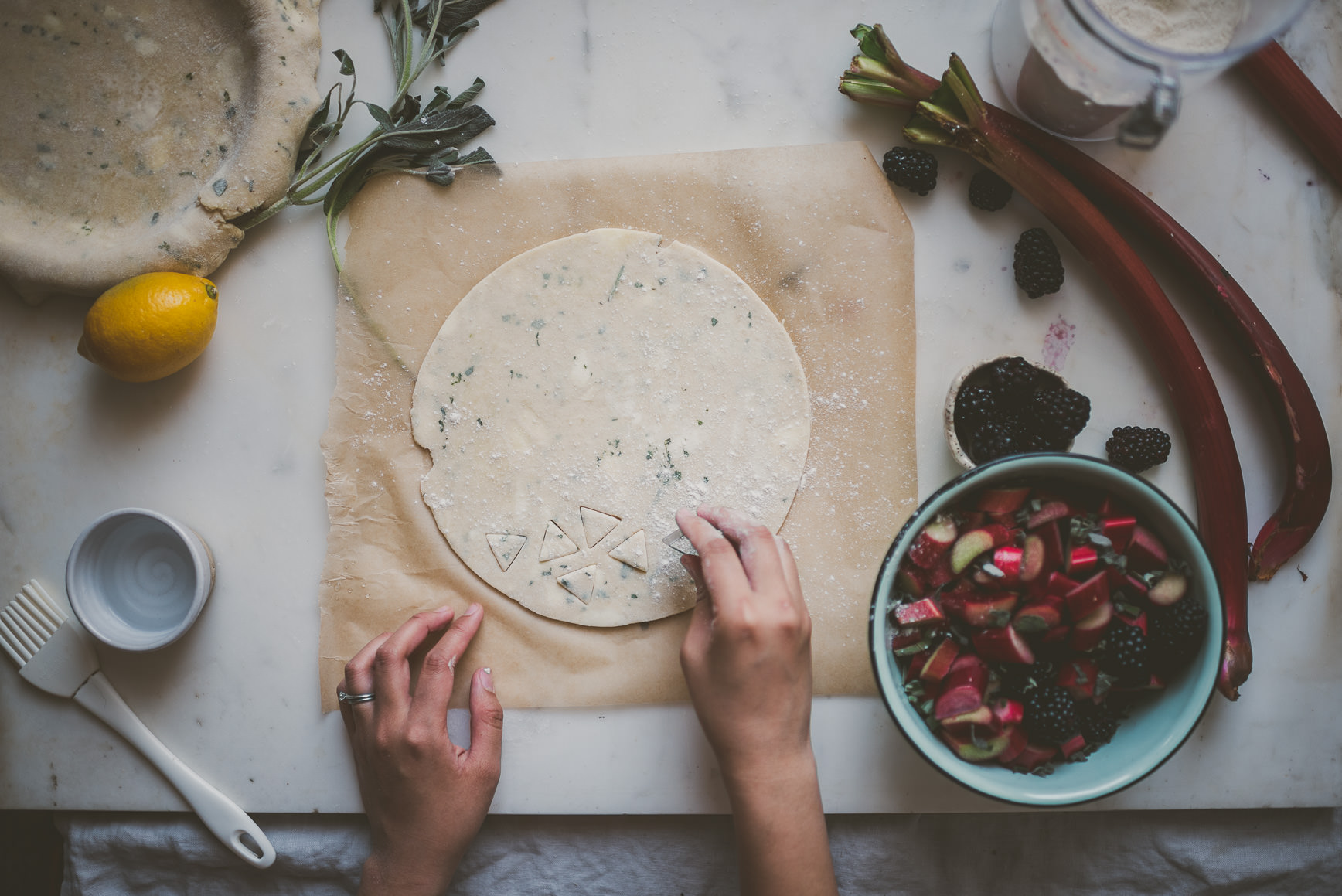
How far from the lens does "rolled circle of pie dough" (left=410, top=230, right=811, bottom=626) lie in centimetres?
143

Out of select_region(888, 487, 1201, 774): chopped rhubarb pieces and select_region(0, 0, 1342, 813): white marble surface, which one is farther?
select_region(0, 0, 1342, 813): white marble surface

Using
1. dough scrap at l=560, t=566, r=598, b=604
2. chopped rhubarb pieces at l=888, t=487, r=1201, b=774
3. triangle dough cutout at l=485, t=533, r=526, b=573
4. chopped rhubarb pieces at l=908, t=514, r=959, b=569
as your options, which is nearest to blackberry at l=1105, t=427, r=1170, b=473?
chopped rhubarb pieces at l=888, t=487, r=1201, b=774

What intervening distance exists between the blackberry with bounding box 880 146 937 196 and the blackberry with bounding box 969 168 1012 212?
86mm

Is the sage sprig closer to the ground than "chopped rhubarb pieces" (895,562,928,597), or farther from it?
farther from it

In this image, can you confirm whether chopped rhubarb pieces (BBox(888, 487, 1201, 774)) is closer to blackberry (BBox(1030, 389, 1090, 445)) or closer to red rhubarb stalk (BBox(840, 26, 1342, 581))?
blackberry (BBox(1030, 389, 1090, 445))

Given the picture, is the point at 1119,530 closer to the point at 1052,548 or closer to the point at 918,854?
the point at 1052,548

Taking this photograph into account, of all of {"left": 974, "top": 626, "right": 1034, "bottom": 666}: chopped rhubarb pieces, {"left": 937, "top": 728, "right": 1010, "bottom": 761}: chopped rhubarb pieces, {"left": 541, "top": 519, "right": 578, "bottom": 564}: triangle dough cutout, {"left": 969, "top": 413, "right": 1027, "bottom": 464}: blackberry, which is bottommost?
{"left": 541, "top": 519, "right": 578, "bottom": 564}: triangle dough cutout

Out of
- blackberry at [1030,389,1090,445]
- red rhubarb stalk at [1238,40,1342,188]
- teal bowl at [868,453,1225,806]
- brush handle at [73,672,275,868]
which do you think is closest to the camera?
teal bowl at [868,453,1225,806]

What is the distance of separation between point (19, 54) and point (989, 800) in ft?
7.98

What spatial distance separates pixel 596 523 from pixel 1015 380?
81cm

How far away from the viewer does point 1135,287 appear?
1384mm

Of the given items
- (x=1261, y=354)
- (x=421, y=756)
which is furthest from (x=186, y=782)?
(x=1261, y=354)

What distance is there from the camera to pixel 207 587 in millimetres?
1455

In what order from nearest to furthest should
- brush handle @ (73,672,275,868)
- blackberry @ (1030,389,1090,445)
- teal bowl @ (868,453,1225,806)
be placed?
teal bowl @ (868,453,1225,806) → blackberry @ (1030,389,1090,445) → brush handle @ (73,672,275,868)
